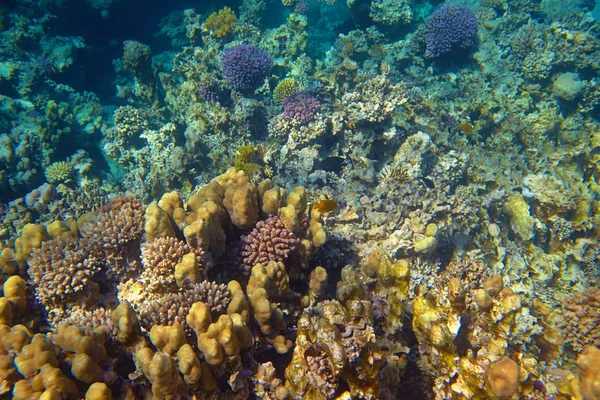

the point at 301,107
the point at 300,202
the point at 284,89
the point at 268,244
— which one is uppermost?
the point at 284,89

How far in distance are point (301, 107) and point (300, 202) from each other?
13.5 ft

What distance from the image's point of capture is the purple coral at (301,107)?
7.12 m

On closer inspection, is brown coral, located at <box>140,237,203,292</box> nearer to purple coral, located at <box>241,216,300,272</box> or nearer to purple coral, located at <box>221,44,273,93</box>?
purple coral, located at <box>241,216,300,272</box>

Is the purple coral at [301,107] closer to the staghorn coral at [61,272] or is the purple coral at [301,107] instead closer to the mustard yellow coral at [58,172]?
the staghorn coral at [61,272]

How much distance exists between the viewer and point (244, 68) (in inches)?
319

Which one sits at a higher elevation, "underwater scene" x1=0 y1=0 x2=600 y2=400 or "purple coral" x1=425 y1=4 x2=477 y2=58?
"purple coral" x1=425 y1=4 x2=477 y2=58

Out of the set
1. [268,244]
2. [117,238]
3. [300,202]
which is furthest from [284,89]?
[117,238]

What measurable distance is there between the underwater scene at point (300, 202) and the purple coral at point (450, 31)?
0.08 meters

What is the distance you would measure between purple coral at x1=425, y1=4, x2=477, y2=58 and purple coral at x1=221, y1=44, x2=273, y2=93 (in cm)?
524

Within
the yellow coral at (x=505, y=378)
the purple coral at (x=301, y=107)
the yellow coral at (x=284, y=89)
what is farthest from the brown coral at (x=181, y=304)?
the yellow coral at (x=284, y=89)

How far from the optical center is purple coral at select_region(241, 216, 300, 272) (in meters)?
3.52

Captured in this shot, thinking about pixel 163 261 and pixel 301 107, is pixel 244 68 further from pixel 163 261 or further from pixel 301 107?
pixel 163 261

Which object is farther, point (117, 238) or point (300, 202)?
point (300, 202)

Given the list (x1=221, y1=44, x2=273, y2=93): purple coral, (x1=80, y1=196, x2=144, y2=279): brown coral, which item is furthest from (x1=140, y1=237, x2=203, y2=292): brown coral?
(x1=221, y1=44, x2=273, y2=93): purple coral
